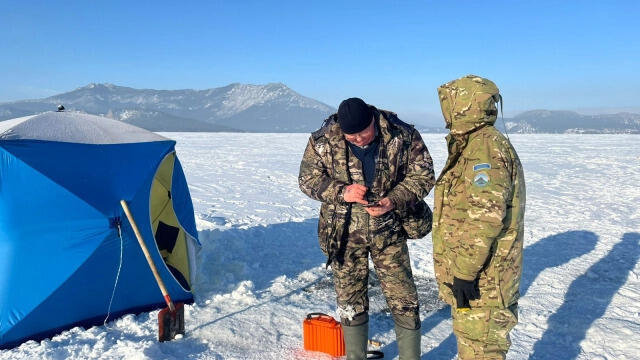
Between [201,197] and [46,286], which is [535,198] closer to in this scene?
[201,197]

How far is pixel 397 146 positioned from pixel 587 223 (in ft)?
24.9

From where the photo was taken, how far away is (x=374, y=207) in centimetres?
321

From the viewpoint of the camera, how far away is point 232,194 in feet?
42.7

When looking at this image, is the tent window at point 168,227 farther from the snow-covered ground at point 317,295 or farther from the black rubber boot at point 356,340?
the black rubber boot at point 356,340

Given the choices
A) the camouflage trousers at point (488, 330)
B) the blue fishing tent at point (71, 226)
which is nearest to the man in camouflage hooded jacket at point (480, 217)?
the camouflage trousers at point (488, 330)

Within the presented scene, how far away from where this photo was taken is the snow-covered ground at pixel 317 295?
13.6 feet

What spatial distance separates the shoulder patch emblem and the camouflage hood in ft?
1.13

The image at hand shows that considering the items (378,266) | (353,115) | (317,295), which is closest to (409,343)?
(378,266)

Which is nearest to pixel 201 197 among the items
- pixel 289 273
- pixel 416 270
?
pixel 289 273

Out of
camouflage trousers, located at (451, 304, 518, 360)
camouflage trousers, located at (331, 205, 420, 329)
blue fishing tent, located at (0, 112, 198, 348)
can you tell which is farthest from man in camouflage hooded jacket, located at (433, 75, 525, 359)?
blue fishing tent, located at (0, 112, 198, 348)

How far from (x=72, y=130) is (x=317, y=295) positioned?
11.0 ft

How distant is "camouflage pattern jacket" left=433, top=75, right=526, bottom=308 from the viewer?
2.60m

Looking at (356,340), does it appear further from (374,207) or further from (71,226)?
(71,226)

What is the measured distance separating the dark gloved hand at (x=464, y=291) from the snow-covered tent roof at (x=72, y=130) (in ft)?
12.3
